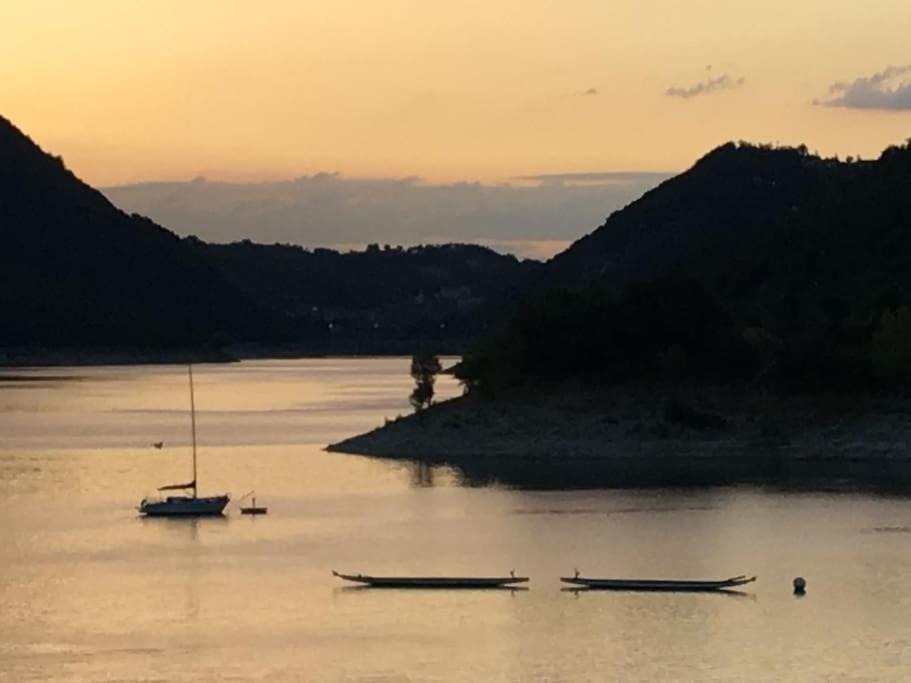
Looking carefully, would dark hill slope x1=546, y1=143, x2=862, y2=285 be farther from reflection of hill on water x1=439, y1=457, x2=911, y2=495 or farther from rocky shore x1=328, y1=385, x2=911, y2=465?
reflection of hill on water x1=439, y1=457, x2=911, y2=495

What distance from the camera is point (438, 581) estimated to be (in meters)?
43.1

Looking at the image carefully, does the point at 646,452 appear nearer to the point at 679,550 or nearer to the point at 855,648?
the point at 679,550

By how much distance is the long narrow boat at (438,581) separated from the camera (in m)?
42.9

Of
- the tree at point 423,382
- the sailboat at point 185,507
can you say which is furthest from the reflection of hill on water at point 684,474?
the tree at point 423,382

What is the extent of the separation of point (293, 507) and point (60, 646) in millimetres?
21818

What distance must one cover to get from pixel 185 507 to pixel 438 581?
53.5 feet

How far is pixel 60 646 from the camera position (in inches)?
1444

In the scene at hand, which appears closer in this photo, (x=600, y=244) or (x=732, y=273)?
(x=732, y=273)

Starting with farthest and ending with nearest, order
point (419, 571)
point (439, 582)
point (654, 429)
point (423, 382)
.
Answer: point (423, 382) → point (654, 429) → point (419, 571) → point (439, 582)

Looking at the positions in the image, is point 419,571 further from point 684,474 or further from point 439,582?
point 684,474

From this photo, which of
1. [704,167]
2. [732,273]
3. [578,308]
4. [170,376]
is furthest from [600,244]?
[578,308]

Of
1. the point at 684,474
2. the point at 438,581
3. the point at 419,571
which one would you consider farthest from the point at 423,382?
the point at 438,581

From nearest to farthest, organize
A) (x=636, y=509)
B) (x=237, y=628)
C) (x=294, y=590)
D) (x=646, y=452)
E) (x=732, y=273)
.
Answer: (x=237, y=628), (x=294, y=590), (x=636, y=509), (x=646, y=452), (x=732, y=273)

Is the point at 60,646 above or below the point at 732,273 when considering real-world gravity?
below
